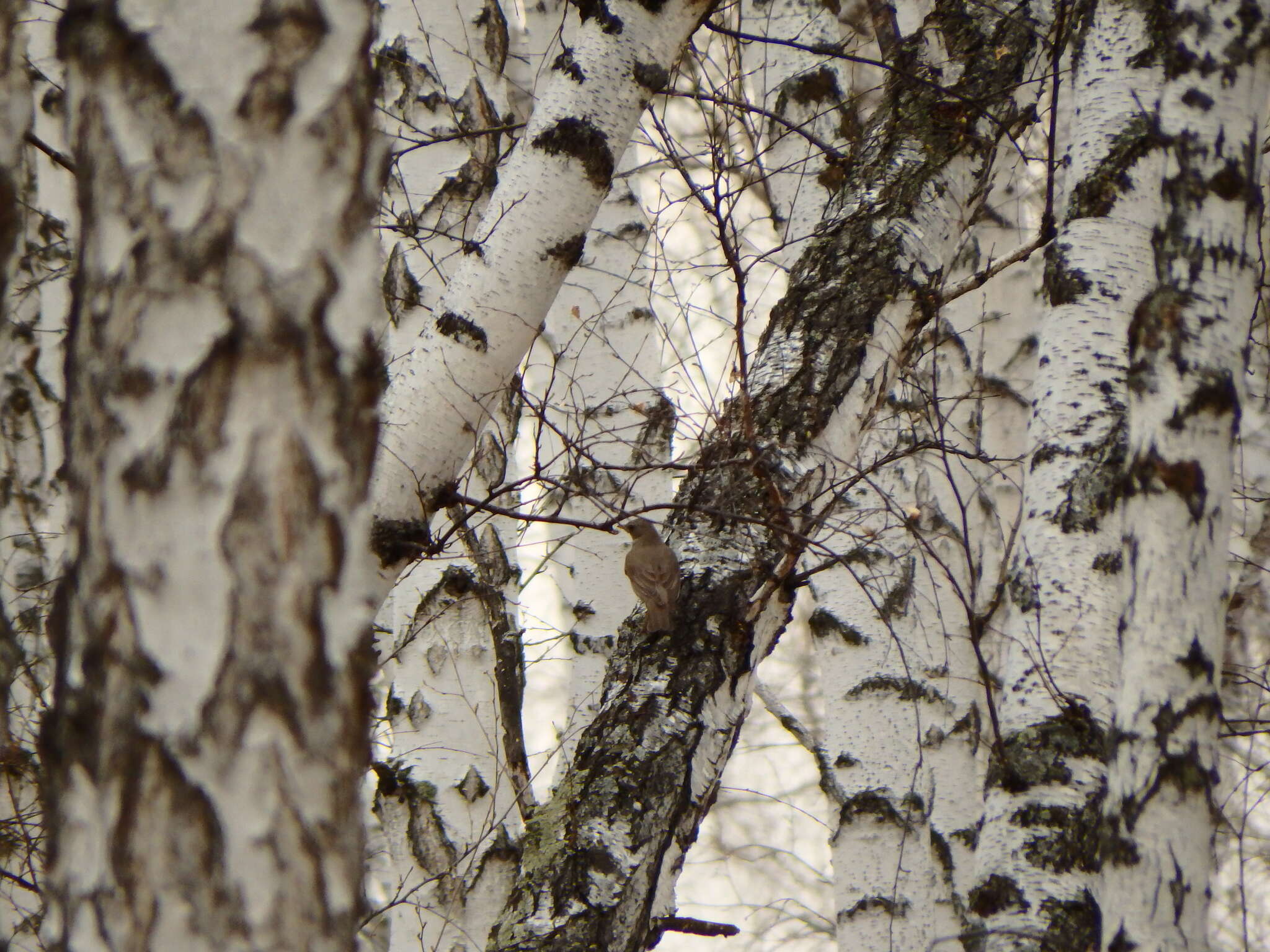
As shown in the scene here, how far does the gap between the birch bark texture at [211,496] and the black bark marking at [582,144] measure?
5.31ft

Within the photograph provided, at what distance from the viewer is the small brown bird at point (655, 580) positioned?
2.48m

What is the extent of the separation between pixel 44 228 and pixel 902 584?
136 inches

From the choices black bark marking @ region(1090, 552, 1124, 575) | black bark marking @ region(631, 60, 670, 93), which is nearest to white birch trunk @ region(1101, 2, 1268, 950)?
black bark marking @ region(1090, 552, 1124, 575)

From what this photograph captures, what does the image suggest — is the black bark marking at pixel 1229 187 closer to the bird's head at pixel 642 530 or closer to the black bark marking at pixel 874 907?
the bird's head at pixel 642 530

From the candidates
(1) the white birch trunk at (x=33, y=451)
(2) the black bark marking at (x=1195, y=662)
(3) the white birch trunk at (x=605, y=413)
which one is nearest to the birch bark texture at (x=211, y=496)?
(2) the black bark marking at (x=1195, y=662)

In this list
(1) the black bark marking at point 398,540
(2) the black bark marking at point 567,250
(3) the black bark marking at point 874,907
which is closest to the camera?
(1) the black bark marking at point 398,540

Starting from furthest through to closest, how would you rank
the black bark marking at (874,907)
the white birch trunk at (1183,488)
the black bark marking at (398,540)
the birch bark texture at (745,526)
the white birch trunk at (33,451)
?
the black bark marking at (874,907) < the white birch trunk at (33,451) < the black bark marking at (398,540) < the birch bark texture at (745,526) < the white birch trunk at (1183,488)

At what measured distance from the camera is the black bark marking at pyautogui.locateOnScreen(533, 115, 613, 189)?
2.64 metres

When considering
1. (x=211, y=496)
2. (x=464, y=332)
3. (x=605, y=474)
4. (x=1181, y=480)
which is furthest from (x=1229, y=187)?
(x=605, y=474)

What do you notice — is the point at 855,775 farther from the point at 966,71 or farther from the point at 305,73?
the point at 305,73

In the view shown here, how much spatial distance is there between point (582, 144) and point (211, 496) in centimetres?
185

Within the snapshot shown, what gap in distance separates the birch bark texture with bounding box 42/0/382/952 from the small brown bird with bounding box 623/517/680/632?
1.45 meters

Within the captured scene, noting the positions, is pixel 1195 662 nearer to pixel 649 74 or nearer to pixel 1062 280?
pixel 1062 280

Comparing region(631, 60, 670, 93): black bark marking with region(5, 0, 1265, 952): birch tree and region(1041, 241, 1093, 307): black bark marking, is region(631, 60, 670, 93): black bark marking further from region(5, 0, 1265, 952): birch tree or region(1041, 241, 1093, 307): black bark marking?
region(1041, 241, 1093, 307): black bark marking
